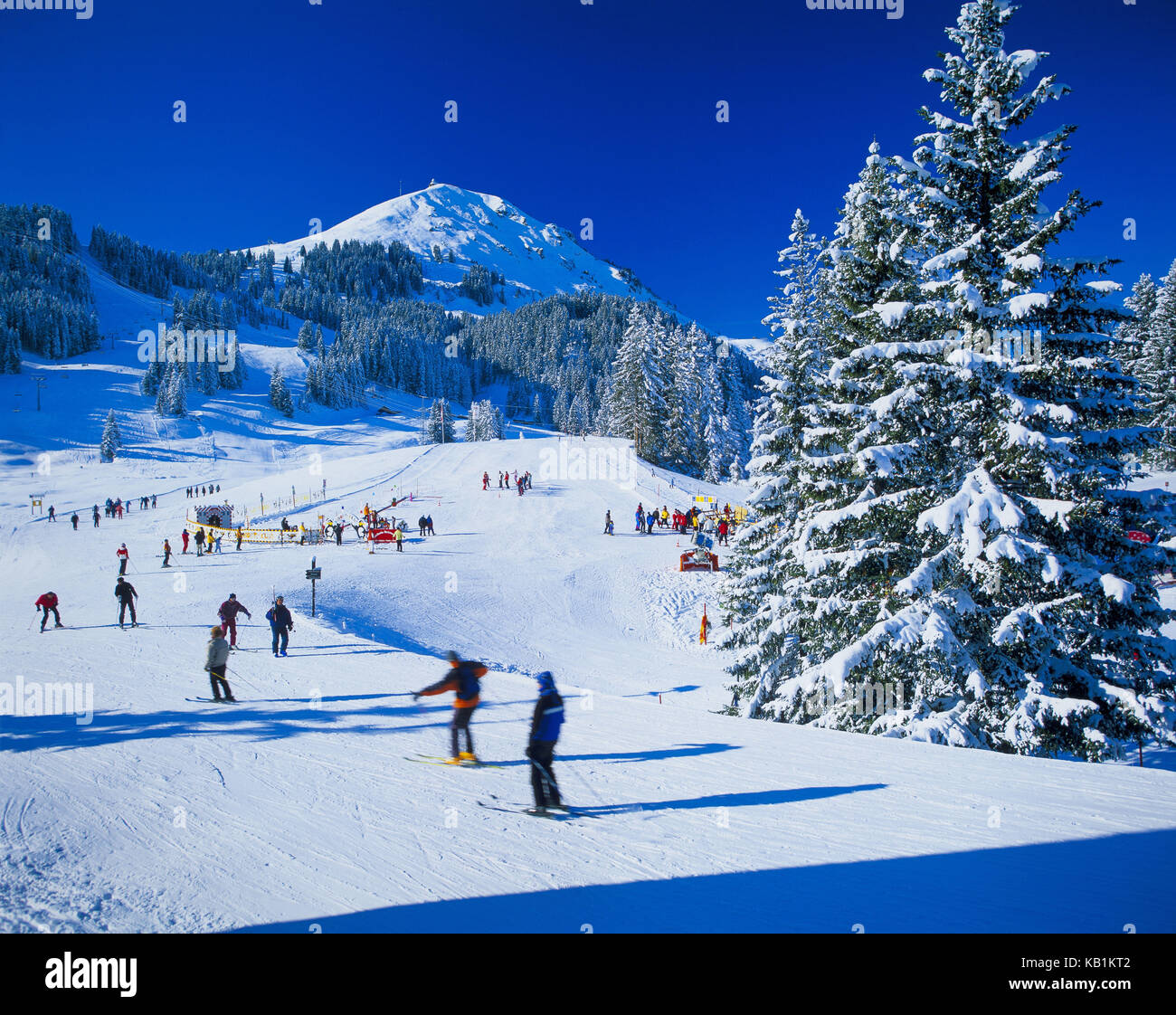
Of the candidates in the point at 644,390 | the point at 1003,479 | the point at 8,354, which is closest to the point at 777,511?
the point at 1003,479

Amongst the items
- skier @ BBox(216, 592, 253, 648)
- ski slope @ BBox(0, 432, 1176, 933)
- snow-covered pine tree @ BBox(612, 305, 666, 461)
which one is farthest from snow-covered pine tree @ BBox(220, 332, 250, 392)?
skier @ BBox(216, 592, 253, 648)

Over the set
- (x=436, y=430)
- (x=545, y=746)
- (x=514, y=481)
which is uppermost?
(x=436, y=430)

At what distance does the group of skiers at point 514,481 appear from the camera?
4297 centimetres

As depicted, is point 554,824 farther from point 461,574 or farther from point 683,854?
point 461,574

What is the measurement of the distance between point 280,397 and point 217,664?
10330 centimetres

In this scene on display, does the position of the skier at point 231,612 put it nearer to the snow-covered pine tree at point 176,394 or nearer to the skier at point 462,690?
the skier at point 462,690

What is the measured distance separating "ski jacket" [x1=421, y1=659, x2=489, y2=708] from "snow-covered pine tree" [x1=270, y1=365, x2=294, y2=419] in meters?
106

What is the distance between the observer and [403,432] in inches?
4043

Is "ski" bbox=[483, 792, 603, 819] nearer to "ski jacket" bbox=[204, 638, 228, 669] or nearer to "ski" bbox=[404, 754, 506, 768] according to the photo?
"ski" bbox=[404, 754, 506, 768]

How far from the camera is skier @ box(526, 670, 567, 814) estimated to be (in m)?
6.53

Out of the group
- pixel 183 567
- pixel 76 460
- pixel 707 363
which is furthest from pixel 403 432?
pixel 183 567

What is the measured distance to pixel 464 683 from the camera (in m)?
7.80

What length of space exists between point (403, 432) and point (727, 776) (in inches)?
4000

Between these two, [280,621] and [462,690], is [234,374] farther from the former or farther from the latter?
[462,690]
